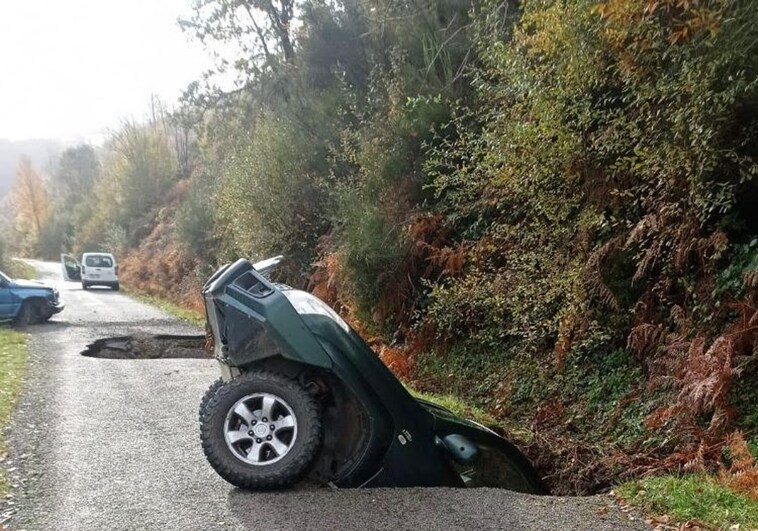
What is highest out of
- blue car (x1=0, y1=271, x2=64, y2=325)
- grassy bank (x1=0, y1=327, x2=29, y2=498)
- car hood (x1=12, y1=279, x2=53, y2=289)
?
car hood (x1=12, y1=279, x2=53, y2=289)

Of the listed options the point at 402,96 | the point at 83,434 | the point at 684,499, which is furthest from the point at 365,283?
the point at 684,499

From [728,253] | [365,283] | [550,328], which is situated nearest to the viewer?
[728,253]

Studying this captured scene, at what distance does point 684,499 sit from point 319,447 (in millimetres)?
2480

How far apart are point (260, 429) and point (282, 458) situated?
26 centimetres

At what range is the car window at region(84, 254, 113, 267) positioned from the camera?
123 ft

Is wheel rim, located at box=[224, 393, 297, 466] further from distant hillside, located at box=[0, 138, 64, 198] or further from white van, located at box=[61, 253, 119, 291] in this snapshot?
distant hillside, located at box=[0, 138, 64, 198]

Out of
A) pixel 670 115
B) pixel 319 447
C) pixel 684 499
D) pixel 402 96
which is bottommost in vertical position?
pixel 684 499

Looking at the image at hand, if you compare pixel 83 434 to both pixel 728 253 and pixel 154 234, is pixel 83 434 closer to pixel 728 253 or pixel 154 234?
pixel 728 253

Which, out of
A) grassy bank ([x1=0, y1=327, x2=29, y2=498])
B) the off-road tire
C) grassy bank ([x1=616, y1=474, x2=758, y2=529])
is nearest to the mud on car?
the off-road tire

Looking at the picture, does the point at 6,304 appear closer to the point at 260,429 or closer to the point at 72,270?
the point at 260,429

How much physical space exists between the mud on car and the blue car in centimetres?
1573

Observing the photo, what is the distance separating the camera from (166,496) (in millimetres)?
4992

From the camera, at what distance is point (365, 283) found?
12.9 metres

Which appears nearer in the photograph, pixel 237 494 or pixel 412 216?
pixel 237 494
